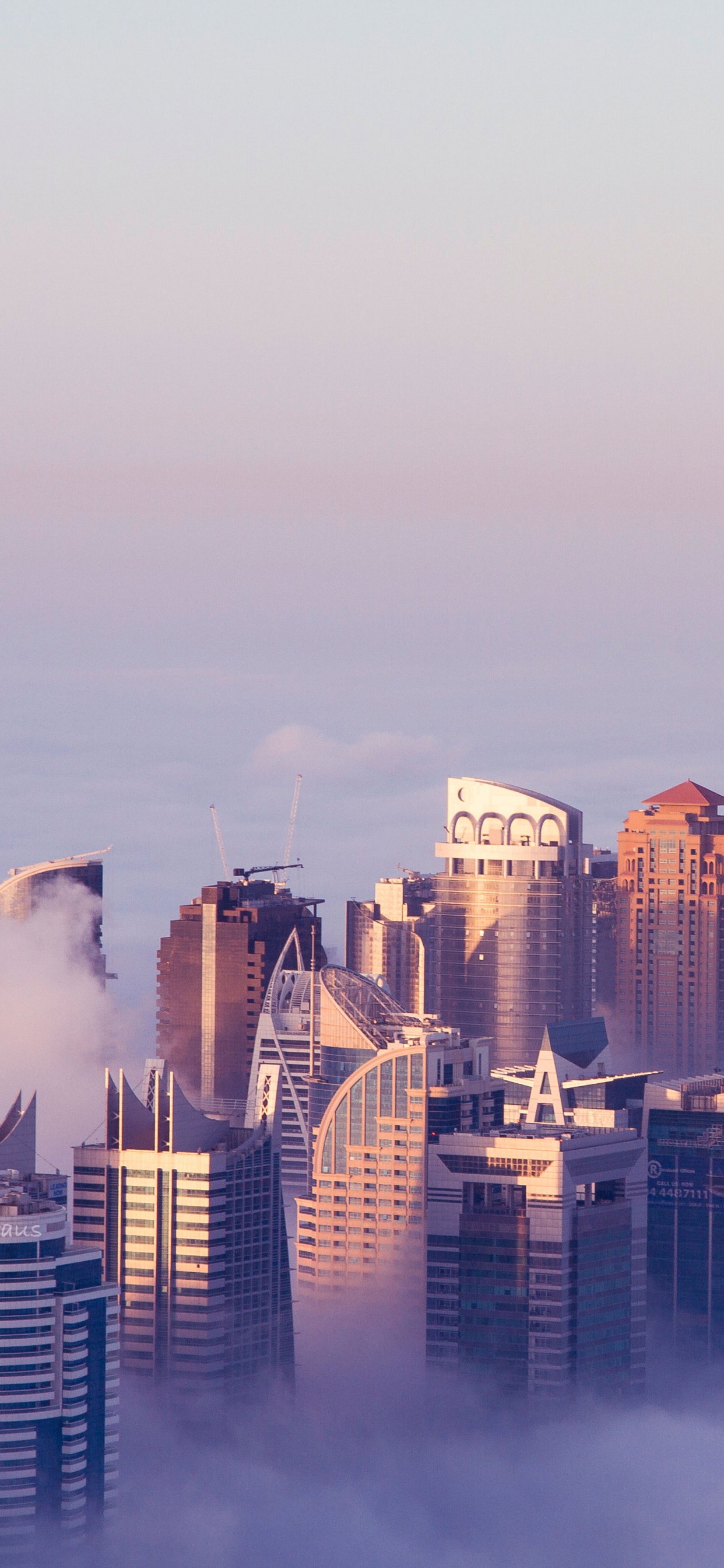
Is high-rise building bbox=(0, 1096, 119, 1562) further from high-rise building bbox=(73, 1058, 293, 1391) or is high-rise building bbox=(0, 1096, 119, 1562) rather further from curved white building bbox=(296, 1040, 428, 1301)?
curved white building bbox=(296, 1040, 428, 1301)

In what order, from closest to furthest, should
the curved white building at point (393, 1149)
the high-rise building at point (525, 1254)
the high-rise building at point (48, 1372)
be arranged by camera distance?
the high-rise building at point (48, 1372), the high-rise building at point (525, 1254), the curved white building at point (393, 1149)

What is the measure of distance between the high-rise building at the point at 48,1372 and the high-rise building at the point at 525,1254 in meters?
38.8

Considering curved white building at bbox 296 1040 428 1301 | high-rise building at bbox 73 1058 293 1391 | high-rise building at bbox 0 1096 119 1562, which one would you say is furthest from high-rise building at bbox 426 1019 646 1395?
high-rise building at bbox 0 1096 119 1562

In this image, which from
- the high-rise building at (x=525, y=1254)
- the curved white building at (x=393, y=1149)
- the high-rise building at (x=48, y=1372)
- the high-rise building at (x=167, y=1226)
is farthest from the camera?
the curved white building at (x=393, y=1149)

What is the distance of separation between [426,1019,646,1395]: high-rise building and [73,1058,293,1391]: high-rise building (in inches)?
494

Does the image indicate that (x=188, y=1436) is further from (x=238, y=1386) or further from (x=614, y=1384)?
(x=614, y=1384)

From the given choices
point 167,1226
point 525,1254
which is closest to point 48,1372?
point 167,1226

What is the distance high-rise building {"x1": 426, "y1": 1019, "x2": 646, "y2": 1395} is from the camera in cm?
18925

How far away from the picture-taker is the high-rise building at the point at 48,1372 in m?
151

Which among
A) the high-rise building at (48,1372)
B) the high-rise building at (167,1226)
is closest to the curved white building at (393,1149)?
the high-rise building at (167,1226)

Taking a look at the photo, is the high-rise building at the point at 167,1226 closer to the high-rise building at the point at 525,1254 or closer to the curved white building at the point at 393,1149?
the curved white building at the point at 393,1149

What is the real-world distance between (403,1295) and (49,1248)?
5058 centimetres

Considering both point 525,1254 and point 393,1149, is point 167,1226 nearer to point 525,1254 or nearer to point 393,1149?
point 393,1149

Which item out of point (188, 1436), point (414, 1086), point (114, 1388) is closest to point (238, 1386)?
point (188, 1436)
